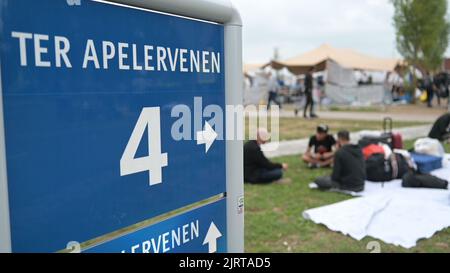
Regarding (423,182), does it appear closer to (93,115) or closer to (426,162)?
(426,162)

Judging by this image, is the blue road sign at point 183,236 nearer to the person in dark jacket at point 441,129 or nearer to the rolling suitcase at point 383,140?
the rolling suitcase at point 383,140

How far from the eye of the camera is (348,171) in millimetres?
7406

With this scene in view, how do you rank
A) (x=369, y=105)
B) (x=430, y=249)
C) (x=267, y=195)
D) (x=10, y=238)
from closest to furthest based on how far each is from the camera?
1. (x=10, y=238)
2. (x=430, y=249)
3. (x=267, y=195)
4. (x=369, y=105)

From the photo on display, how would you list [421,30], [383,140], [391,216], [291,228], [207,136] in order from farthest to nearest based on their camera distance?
[421,30] → [383,140] → [391,216] → [291,228] → [207,136]

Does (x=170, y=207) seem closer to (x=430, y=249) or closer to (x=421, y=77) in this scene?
(x=430, y=249)

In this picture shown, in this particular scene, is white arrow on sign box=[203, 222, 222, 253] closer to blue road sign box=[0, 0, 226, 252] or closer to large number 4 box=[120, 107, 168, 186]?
blue road sign box=[0, 0, 226, 252]

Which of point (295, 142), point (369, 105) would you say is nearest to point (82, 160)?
point (295, 142)

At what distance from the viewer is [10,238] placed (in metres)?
1.32

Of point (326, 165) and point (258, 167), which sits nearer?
point (258, 167)

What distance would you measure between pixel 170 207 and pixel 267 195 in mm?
5525

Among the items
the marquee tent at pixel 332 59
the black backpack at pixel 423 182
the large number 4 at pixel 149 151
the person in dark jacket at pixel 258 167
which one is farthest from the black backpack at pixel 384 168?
the marquee tent at pixel 332 59

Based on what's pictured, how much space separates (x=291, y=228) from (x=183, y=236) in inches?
156

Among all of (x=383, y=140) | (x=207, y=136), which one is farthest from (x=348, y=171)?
(x=207, y=136)
